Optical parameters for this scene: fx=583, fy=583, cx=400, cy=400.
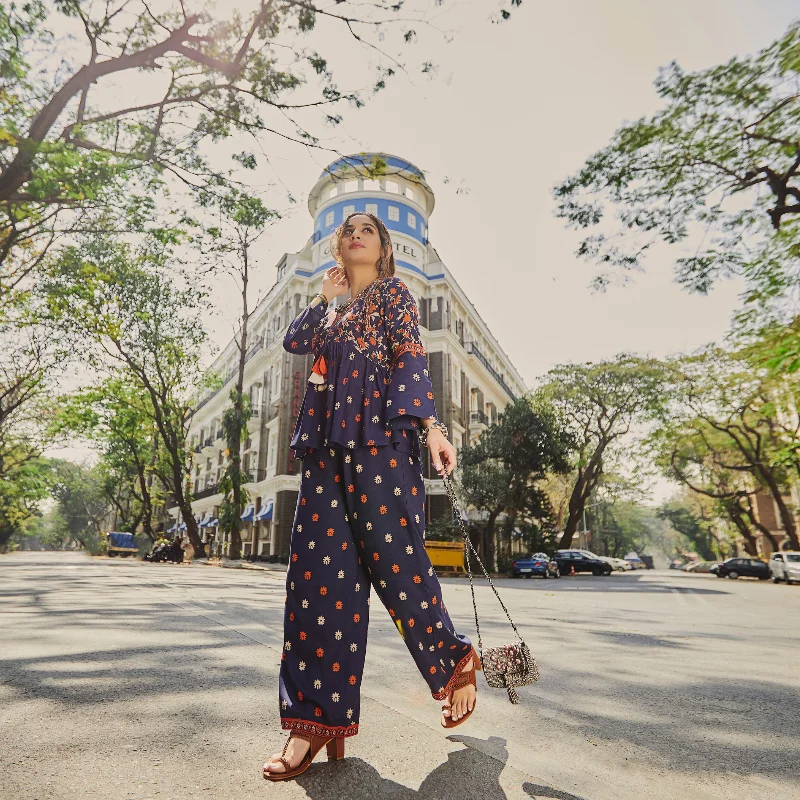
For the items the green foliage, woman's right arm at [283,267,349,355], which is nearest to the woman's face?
woman's right arm at [283,267,349,355]

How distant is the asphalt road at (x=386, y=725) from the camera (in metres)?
1.51

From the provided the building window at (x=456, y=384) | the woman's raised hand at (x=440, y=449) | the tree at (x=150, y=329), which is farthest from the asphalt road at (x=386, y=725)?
the building window at (x=456, y=384)

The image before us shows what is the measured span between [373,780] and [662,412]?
30.5 metres

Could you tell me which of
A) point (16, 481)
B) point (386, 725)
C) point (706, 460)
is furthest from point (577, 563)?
point (16, 481)

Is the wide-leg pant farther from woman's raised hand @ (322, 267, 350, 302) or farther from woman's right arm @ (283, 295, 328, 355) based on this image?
woman's raised hand @ (322, 267, 350, 302)

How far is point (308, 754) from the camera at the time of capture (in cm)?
163

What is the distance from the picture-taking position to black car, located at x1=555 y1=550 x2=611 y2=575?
89.9 feet

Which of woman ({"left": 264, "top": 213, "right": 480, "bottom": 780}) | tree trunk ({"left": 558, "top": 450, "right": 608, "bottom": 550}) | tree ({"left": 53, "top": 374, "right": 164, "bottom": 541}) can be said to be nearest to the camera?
woman ({"left": 264, "top": 213, "right": 480, "bottom": 780})

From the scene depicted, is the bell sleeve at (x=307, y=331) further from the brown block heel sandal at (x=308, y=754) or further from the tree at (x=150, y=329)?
the tree at (x=150, y=329)

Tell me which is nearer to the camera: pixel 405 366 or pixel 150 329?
pixel 405 366

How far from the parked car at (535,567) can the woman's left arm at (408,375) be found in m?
21.6

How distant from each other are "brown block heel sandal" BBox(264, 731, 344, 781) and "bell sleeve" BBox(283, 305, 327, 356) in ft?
4.35

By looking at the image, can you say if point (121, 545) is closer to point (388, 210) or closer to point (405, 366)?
point (388, 210)

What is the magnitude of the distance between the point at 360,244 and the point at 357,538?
47.4 inches
